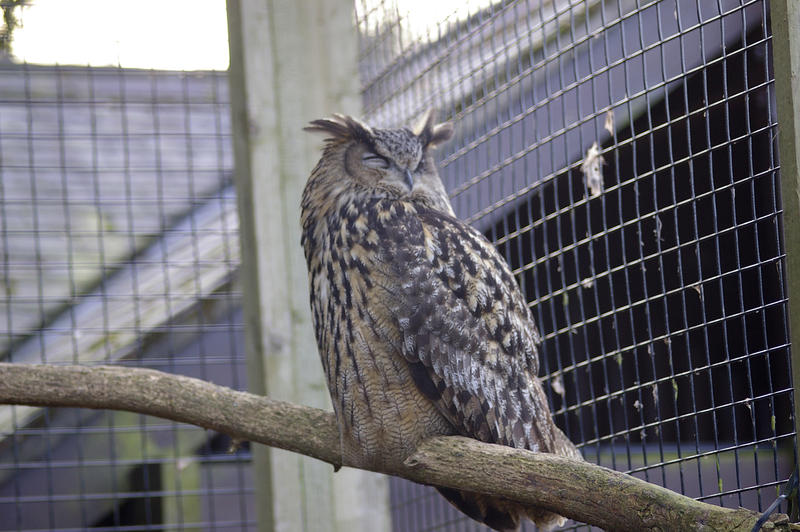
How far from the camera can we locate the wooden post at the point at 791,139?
1125 millimetres

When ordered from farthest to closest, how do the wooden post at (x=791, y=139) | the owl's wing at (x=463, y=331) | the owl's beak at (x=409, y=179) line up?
the owl's beak at (x=409, y=179)
the owl's wing at (x=463, y=331)
the wooden post at (x=791, y=139)

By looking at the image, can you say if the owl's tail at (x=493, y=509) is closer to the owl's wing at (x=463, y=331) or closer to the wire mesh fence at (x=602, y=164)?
the owl's wing at (x=463, y=331)

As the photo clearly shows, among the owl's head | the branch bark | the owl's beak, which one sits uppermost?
the owl's head

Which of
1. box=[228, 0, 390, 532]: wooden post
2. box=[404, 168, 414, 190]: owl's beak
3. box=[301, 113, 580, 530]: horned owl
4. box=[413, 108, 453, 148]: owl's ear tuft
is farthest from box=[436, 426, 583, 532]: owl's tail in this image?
box=[413, 108, 453, 148]: owl's ear tuft

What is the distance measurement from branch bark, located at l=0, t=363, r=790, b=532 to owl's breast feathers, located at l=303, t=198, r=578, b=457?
134mm

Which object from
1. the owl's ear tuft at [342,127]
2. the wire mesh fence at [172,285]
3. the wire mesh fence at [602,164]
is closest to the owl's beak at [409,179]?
the owl's ear tuft at [342,127]

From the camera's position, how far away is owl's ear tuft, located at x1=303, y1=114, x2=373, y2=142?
2105 mm

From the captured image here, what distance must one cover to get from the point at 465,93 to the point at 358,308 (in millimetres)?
875

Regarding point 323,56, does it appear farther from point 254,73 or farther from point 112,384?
point 112,384

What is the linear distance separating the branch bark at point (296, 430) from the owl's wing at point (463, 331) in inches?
6.3

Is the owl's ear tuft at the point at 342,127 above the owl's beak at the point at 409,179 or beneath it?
above

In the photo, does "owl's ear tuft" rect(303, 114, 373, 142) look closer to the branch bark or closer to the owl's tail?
the branch bark

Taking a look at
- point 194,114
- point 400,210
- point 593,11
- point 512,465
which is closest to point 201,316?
point 194,114

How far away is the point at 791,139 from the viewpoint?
1130 millimetres
